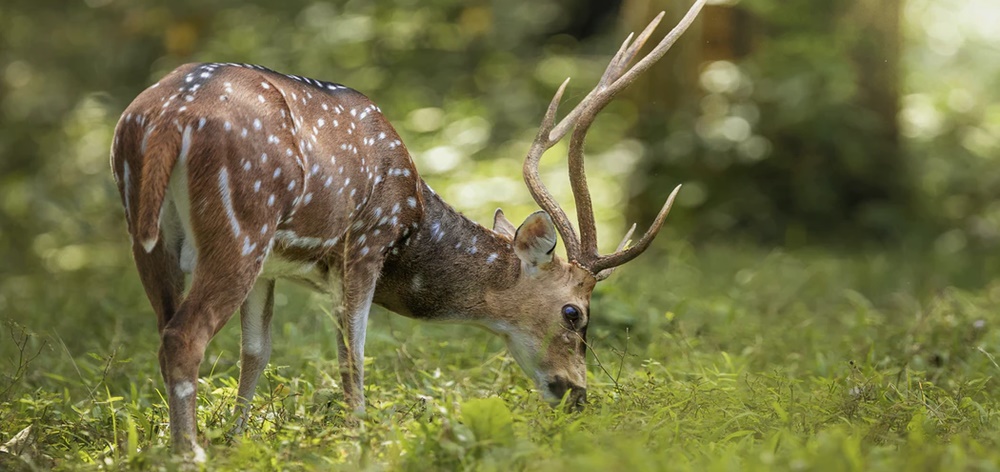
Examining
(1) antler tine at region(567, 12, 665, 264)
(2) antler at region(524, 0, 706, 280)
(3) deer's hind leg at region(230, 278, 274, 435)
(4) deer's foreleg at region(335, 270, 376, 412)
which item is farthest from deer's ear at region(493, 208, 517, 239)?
(3) deer's hind leg at region(230, 278, 274, 435)

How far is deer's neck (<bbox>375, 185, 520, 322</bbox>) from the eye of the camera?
17.1ft

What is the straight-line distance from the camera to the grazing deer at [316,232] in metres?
4.11

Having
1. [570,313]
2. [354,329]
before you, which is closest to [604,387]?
[570,313]

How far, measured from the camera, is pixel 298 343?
20.5 ft

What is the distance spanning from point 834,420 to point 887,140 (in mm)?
6886

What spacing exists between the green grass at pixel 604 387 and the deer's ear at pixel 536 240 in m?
0.57

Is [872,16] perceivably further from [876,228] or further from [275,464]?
[275,464]

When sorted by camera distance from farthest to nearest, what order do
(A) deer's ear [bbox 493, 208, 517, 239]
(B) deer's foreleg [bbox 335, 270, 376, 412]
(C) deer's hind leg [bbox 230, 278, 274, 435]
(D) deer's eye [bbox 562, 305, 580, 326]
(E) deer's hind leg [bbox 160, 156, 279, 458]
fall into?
(A) deer's ear [bbox 493, 208, 517, 239] → (D) deer's eye [bbox 562, 305, 580, 326] → (C) deer's hind leg [bbox 230, 278, 274, 435] → (B) deer's foreleg [bbox 335, 270, 376, 412] → (E) deer's hind leg [bbox 160, 156, 279, 458]

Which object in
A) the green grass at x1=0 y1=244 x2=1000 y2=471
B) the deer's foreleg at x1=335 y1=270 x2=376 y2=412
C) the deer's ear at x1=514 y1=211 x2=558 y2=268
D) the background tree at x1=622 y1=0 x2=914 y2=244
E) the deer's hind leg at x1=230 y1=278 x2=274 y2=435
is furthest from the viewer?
the background tree at x1=622 y1=0 x2=914 y2=244

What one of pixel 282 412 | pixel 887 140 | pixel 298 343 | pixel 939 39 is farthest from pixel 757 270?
pixel 939 39

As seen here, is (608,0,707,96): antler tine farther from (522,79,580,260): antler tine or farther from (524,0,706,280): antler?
(522,79,580,260): antler tine

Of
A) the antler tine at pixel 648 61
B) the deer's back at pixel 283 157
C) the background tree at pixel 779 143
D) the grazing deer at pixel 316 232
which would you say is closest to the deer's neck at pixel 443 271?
the grazing deer at pixel 316 232

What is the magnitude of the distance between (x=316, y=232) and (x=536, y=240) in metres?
1.07

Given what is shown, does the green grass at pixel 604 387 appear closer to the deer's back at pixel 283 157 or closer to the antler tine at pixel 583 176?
the antler tine at pixel 583 176
